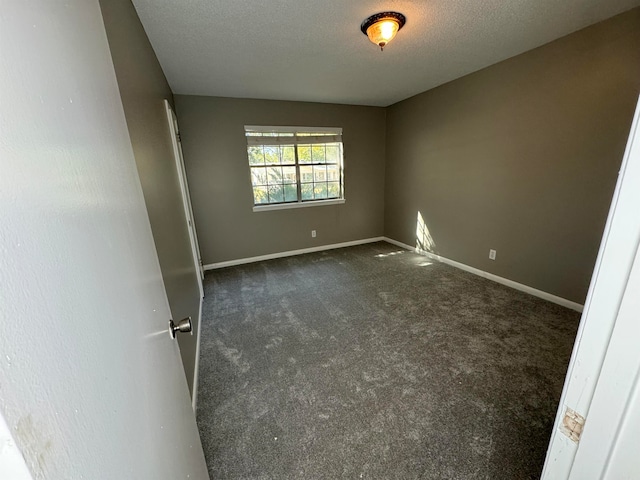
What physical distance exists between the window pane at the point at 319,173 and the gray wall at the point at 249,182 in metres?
0.39

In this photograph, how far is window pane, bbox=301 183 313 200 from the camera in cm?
428

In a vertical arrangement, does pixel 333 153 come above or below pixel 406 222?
above

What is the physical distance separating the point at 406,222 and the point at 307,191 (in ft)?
5.69

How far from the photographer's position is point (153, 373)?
66 centimetres

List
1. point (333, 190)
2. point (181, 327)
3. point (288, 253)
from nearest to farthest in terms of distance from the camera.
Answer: point (181, 327) < point (288, 253) < point (333, 190)

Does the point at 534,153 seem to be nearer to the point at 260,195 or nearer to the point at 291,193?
the point at 291,193

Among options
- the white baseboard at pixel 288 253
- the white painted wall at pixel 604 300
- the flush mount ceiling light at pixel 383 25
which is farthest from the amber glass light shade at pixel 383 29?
the white baseboard at pixel 288 253

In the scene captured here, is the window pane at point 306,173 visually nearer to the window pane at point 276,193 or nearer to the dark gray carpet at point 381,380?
the window pane at point 276,193

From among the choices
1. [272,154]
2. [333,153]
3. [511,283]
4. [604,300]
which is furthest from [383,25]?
[511,283]

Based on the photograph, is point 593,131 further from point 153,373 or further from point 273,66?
point 153,373

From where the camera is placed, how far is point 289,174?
163 inches

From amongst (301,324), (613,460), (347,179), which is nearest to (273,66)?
Answer: (347,179)

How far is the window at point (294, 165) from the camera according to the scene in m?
3.86

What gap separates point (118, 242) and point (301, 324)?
6.72ft
